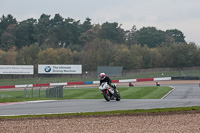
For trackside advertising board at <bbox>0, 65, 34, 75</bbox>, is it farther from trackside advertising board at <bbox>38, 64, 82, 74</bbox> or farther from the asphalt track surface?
the asphalt track surface

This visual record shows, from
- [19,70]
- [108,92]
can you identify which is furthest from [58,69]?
[108,92]

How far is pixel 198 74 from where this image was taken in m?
75.9

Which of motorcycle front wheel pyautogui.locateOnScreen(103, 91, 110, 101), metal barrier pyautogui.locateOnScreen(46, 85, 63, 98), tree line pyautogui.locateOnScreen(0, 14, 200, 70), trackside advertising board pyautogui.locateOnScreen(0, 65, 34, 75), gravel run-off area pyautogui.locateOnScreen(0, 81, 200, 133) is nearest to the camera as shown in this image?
gravel run-off area pyautogui.locateOnScreen(0, 81, 200, 133)

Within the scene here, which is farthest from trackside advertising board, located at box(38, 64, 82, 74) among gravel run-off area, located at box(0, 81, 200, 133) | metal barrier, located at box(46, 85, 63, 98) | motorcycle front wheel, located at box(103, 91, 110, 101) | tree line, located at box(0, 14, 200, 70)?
gravel run-off area, located at box(0, 81, 200, 133)

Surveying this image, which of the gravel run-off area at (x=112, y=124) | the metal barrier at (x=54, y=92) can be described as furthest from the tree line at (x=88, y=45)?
the gravel run-off area at (x=112, y=124)

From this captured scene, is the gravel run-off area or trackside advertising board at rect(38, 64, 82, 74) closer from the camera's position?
the gravel run-off area

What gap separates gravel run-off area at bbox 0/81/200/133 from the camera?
39.8ft

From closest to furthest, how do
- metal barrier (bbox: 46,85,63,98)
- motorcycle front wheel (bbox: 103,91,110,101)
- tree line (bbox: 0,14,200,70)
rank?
motorcycle front wheel (bbox: 103,91,110,101) < metal barrier (bbox: 46,85,63,98) < tree line (bbox: 0,14,200,70)

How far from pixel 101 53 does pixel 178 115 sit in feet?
289

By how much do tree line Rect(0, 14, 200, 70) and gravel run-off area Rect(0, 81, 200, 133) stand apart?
79173 mm

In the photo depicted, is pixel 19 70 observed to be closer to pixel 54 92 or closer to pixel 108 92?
pixel 54 92

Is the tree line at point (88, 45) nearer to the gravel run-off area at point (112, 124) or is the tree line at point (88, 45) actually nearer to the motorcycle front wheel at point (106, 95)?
the motorcycle front wheel at point (106, 95)

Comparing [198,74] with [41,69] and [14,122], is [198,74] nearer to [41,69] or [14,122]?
[41,69]

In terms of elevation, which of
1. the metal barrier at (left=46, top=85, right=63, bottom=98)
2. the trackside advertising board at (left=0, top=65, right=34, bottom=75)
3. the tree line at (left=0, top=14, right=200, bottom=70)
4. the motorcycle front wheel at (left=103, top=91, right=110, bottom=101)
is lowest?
the metal barrier at (left=46, top=85, right=63, bottom=98)
